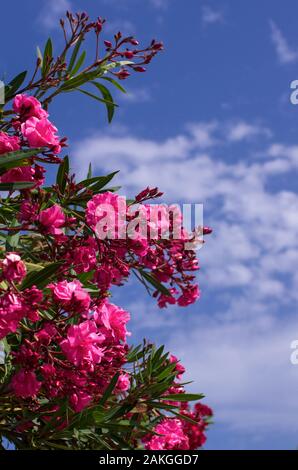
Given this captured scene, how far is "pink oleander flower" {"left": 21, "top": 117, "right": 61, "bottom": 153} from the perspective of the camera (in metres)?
2.54

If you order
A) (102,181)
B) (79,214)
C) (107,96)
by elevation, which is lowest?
(79,214)

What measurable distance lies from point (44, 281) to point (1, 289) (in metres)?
0.29

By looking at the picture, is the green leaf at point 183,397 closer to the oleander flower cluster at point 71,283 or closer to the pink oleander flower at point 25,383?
the oleander flower cluster at point 71,283

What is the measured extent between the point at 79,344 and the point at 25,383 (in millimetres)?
252

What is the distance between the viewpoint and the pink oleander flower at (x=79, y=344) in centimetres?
234

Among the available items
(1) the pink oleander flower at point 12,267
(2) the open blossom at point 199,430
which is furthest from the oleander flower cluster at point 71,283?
(2) the open blossom at point 199,430

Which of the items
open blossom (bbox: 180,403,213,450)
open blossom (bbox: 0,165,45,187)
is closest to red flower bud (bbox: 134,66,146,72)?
open blossom (bbox: 0,165,45,187)

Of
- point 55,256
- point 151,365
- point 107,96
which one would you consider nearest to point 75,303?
point 55,256

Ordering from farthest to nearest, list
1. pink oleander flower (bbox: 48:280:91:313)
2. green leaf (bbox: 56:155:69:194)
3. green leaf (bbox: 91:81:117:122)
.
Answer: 1. green leaf (bbox: 91:81:117:122)
2. green leaf (bbox: 56:155:69:194)
3. pink oleander flower (bbox: 48:280:91:313)

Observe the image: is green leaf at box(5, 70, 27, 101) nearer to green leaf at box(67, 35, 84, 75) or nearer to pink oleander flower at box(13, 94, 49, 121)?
green leaf at box(67, 35, 84, 75)

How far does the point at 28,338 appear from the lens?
95.0 inches

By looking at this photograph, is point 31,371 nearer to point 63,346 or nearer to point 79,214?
point 63,346

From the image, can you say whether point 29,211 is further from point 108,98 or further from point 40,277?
point 108,98

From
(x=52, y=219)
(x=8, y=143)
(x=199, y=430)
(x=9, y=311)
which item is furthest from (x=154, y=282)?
(x=199, y=430)
